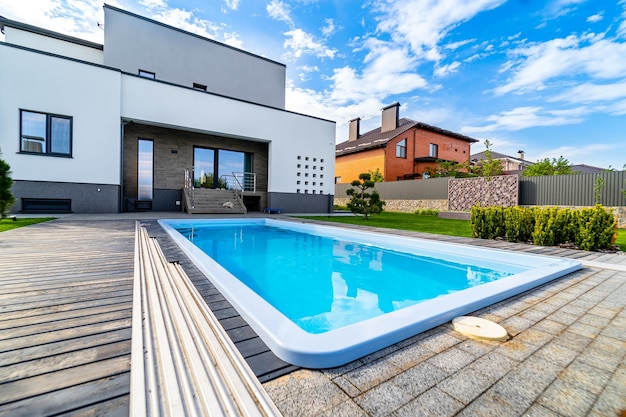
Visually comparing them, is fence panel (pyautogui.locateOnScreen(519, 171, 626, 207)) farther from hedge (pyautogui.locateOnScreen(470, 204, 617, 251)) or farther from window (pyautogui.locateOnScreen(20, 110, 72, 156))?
window (pyautogui.locateOnScreen(20, 110, 72, 156))

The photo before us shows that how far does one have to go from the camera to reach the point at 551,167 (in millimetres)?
20406

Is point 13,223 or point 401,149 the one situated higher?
point 401,149

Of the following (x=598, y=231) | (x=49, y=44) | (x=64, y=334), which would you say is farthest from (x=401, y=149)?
(x=64, y=334)

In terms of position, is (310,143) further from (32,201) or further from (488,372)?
(488,372)

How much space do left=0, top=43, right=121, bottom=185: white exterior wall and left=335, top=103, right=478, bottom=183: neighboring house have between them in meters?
15.8

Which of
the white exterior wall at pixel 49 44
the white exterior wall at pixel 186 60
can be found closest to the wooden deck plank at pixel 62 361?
the white exterior wall at pixel 186 60

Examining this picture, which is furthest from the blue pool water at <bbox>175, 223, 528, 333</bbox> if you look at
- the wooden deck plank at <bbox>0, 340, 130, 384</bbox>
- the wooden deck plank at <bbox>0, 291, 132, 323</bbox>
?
the wooden deck plank at <bbox>0, 340, 130, 384</bbox>

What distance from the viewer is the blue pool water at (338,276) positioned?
117 inches

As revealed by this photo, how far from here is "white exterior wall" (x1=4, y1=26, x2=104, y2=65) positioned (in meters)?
11.2

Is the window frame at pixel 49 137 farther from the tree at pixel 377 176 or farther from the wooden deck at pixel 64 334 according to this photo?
the tree at pixel 377 176

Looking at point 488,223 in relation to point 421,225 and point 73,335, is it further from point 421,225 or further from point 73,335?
point 73,335

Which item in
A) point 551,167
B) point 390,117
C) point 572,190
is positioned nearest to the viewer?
point 572,190

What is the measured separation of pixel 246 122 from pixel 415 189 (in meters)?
10.9

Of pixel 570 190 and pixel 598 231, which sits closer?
pixel 598 231
